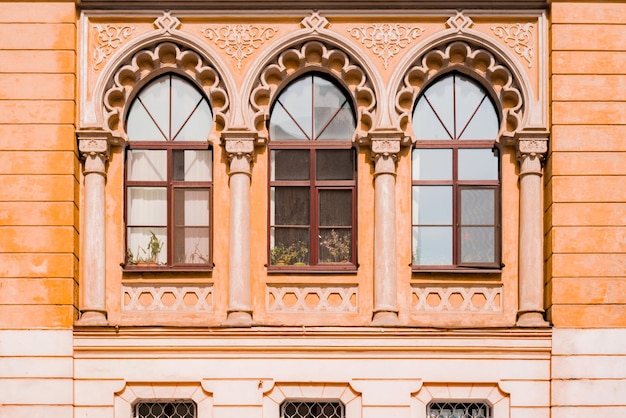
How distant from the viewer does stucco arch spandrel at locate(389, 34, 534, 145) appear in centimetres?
2147

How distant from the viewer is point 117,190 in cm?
2158

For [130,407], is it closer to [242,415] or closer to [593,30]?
[242,415]

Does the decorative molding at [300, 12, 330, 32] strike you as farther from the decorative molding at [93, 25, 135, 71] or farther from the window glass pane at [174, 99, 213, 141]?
the decorative molding at [93, 25, 135, 71]

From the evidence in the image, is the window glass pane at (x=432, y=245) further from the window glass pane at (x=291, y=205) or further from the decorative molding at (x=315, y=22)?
the decorative molding at (x=315, y=22)

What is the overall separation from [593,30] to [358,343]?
5803 millimetres

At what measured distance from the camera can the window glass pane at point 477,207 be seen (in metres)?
21.6

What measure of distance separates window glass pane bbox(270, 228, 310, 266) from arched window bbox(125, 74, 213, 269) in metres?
1.00

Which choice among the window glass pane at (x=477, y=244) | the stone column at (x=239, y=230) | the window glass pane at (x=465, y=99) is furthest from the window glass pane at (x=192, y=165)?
the window glass pane at (x=477, y=244)

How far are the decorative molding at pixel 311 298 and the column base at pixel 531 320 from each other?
2446 millimetres

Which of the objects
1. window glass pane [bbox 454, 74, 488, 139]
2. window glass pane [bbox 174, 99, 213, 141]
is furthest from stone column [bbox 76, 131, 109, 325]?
window glass pane [bbox 454, 74, 488, 139]

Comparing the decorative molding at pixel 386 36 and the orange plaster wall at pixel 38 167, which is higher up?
the decorative molding at pixel 386 36

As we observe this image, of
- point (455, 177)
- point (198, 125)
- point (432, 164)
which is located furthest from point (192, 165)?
point (455, 177)

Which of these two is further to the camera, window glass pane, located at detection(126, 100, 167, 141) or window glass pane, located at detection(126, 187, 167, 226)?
window glass pane, located at detection(126, 100, 167, 141)

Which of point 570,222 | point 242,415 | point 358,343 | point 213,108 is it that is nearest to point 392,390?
point 358,343
